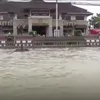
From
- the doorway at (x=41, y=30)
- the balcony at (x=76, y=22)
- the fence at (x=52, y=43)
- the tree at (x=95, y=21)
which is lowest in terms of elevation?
the fence at (x=52, y=43)

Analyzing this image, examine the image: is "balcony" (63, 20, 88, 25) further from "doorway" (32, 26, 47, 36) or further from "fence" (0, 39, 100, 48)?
"fence" (0, 39, 100, 48)

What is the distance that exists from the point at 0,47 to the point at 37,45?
13.7 feet

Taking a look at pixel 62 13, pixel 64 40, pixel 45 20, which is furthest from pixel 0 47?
pixel 62 13

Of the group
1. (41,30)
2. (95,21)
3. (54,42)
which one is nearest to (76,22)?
(41,30)

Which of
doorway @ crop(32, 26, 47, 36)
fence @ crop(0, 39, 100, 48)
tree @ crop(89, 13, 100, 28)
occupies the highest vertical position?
tree @ crop(89, 13, 100, 28)

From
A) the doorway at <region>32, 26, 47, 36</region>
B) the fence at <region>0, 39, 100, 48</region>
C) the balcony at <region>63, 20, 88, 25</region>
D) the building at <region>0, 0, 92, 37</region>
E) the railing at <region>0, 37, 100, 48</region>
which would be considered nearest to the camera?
the fence at <region>0, 39, 100, 48</region>

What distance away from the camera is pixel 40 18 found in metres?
50.1

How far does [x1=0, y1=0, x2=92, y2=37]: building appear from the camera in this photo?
164 feet

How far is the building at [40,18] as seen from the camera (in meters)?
50.1

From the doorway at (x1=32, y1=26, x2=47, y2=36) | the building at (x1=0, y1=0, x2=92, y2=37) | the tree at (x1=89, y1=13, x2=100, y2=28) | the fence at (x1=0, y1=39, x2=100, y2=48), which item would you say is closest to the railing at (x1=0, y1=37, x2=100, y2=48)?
the fence at (x1=0, y1=39, x2=100, y2=48)

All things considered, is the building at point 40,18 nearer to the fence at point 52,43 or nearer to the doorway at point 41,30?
the doorway at point 41,30

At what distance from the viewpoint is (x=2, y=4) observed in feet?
179

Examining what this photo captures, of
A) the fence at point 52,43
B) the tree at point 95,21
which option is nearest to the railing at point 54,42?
the fence at point 52,43

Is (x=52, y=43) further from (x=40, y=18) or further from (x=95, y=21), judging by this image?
(x=95, y=21)
